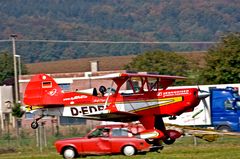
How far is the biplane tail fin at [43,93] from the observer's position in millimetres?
41131

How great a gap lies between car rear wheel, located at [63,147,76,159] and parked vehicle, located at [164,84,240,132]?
16016 mm

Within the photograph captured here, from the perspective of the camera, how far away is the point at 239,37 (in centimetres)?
7656

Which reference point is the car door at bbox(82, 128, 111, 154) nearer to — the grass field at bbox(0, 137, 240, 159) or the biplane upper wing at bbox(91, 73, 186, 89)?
the grass field at bbox(0, 137, 240, 159)

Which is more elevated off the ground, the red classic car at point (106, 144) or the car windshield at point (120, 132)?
the car windshield at point (120, 132)

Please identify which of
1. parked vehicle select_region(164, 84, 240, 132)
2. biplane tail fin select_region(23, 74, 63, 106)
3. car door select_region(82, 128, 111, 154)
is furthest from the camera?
parked vehicle select_region(164, 84, 240, 132)

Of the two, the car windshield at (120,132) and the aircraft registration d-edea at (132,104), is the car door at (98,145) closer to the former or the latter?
the car windshield at (120,132)

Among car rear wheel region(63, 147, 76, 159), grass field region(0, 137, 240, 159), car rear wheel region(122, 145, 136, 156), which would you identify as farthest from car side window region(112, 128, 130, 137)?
car rear wheel region(63, 147, 76, 159)

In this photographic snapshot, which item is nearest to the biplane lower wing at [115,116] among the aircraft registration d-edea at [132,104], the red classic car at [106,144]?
the aircraft registration d-edea at [132,104]

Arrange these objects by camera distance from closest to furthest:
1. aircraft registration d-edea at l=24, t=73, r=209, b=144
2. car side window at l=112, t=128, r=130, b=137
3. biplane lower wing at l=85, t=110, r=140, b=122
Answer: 1. car side window at l=112, t=128, r=130, b=137
2. biplane lower wing at l=85, t=110, r=140, b=122
3. aircraft registration d-edea at l=24, t=73, r=209, b=144

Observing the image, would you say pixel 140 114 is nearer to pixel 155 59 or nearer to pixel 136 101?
pixel 136 101

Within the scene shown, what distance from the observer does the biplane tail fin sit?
4113 cm

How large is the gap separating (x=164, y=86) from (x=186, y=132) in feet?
7.26

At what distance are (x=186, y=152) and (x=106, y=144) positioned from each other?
11.3 feet

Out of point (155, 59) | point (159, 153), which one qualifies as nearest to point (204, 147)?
point (159, 153)
